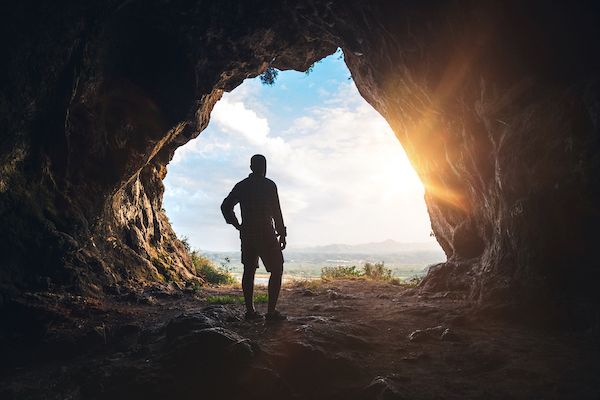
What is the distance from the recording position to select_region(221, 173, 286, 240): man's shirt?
20.0 ft

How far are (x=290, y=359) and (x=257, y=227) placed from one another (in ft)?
8.48

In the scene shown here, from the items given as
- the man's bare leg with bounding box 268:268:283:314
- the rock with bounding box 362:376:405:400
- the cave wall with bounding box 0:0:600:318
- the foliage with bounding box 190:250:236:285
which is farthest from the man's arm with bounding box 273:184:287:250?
the foliage with bounding box 190:250:236:285

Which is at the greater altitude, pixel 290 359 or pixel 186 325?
pixel 186 325

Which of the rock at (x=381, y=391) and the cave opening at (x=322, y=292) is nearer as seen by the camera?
the rock at (x=381, y=391)

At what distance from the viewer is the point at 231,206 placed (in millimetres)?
6312

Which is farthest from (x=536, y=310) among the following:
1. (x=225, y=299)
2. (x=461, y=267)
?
(x=225, y=299)

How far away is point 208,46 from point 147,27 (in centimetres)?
163

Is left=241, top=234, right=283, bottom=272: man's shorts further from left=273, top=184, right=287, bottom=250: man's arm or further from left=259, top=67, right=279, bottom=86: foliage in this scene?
left=259, top=67, right=279, bottom=86: foliage

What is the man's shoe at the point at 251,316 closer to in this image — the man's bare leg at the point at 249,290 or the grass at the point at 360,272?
the man's bare leg at the point at 249,290

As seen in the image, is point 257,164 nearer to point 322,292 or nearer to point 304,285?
point 322,292

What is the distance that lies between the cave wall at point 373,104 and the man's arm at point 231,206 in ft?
11.2

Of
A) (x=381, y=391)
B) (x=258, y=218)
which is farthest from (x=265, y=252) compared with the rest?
(x=381, y=391)

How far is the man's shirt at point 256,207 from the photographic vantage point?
6086 millimetres

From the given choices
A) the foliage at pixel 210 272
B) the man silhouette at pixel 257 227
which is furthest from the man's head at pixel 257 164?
the foliage at pixel 210 272
